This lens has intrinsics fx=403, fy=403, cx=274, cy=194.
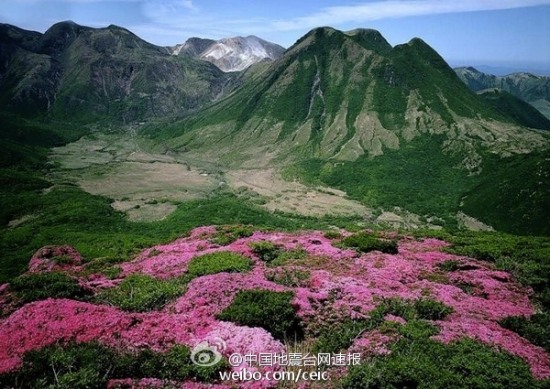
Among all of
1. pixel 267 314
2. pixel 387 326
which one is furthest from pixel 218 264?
pixel 387 326

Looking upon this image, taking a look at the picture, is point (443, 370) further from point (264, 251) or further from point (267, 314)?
point (264, 251)

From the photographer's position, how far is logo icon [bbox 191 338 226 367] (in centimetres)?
1706

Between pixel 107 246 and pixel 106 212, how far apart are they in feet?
151

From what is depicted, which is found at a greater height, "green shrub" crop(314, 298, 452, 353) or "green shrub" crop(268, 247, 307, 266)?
"green shrub" crop(314, 298, 452, 353)

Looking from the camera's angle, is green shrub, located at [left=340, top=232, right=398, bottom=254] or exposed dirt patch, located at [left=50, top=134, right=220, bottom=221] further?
exposed dirt patch, located at [left=50, top=134, right=220, bottom=221]

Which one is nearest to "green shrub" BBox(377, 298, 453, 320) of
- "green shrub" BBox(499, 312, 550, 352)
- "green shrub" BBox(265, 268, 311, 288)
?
"green shrub" BBox(499, 312, 550, 352)

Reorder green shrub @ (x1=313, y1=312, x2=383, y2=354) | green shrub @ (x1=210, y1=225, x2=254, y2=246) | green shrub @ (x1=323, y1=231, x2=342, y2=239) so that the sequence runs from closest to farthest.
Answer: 1. green shrub @ (x1=313, y1=312, x2=383, y2=354)
2. green shrub @ (x1=210, y1=225, x2=254, y2=246)
3. green shrub @ (x1=323, y1=231, x2=342, y2=239)

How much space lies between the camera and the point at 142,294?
24156 mm

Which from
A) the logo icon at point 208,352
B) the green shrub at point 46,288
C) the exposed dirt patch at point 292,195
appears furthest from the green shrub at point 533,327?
the exposed dirt patch at point 292,195

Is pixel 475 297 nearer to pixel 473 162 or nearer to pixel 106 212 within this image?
pixel 106 212

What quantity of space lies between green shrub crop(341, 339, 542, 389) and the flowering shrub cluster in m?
0.62

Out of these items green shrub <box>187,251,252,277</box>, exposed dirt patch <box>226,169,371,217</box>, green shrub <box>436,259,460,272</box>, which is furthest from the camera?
exposed dirt patch <box>226,169,371,217</box>

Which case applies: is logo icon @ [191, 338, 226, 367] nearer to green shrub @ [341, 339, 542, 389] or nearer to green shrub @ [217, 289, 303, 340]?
green shrub @ [217, 289, 303, 340]

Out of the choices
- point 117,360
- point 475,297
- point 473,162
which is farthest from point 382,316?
point 473,162
